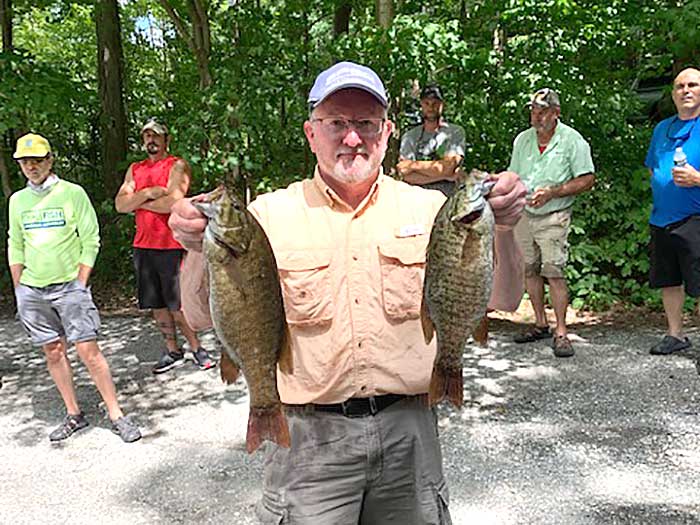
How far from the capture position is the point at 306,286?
2283 mm

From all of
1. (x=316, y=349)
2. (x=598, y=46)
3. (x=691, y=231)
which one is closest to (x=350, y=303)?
(x=316, y=349)

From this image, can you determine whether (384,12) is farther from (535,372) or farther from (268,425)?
(268,425)

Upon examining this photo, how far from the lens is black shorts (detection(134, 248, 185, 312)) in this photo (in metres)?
6.66

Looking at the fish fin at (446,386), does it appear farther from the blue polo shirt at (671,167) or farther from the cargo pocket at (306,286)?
the blue polo shirt at (671,167)

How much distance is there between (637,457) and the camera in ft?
14.9

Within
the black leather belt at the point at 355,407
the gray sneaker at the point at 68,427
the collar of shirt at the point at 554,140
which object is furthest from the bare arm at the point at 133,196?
the black leather belt at the point at 355,407

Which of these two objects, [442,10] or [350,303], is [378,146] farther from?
[442,10]

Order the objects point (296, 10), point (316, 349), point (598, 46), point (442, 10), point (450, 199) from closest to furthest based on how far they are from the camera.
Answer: point (450, 199) → point (316, 349) → point (598, 46) → point (296, 10) → point (442, 10)

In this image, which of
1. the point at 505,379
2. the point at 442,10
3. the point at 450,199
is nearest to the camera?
the point at 450,199

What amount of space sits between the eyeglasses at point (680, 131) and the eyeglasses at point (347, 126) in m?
4.79

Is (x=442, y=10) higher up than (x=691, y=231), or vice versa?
(x=442, y=10)

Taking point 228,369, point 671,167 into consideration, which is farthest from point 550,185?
point 228,369

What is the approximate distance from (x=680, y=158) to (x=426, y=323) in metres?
4.64

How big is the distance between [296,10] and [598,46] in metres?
4.21
